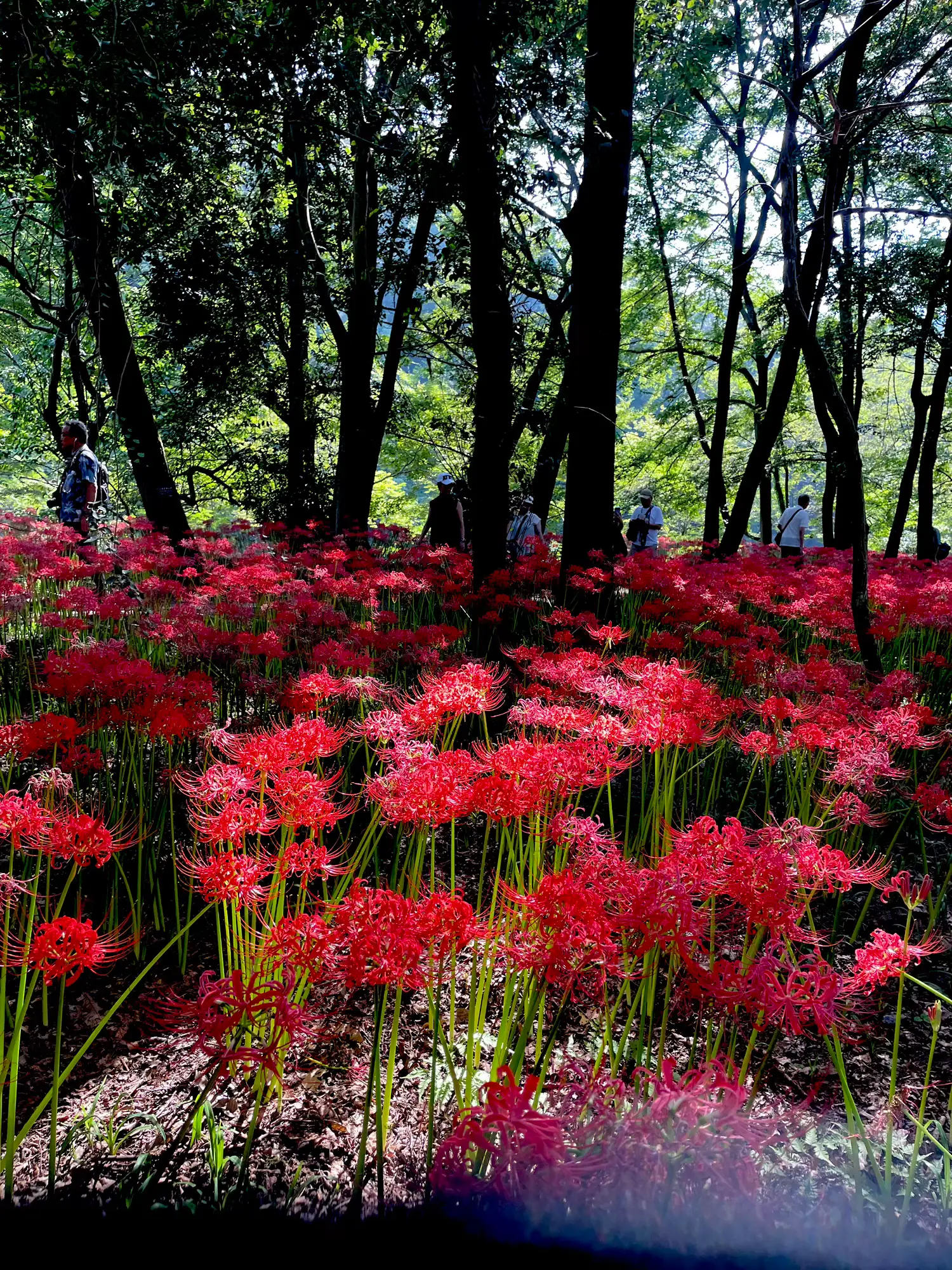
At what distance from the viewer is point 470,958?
8.06 ft

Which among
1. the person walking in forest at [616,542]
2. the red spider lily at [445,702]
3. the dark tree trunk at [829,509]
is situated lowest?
the red spider lily at [445,702]

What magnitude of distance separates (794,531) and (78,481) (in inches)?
376

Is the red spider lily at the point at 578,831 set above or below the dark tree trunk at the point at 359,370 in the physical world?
below

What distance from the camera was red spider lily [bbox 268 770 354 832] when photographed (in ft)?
5.32

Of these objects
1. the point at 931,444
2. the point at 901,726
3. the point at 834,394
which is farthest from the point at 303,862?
the point at 931,444

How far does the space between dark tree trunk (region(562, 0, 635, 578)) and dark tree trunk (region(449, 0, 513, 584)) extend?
801mm

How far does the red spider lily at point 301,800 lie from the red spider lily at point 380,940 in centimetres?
33

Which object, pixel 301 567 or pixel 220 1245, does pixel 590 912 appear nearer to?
pixel 220 1245

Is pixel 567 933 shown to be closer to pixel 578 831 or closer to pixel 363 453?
pixel 578 831

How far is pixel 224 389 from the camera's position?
44.3 feet

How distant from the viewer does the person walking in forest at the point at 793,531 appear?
10.7 m

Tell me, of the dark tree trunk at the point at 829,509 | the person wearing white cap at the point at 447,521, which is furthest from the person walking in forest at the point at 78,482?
the dark tree trunk at the point at 829,509

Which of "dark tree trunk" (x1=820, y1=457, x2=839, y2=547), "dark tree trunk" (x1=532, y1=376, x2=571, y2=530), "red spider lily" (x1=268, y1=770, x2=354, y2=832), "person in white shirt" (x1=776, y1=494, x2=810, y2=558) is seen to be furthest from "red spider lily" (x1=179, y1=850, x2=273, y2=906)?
"dark tree trunk" (x1=820, y1=457, x2=839, y2=547)

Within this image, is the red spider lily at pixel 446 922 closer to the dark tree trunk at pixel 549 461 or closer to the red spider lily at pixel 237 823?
the red spider lily at pixel 237 823
